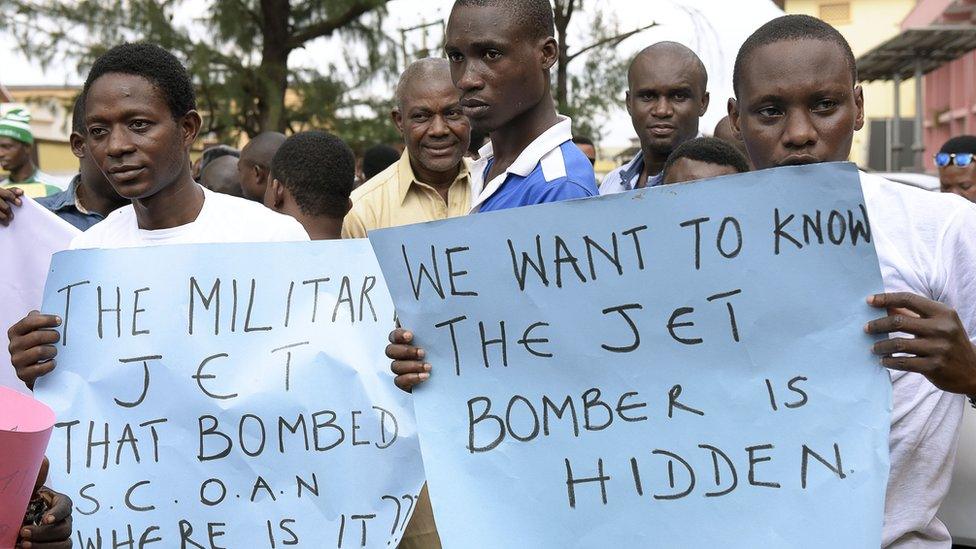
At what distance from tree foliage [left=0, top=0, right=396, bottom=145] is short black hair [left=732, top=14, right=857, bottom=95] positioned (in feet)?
29.8

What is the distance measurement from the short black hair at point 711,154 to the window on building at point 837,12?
3715 centimetres

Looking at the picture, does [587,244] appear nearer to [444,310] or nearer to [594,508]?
[444,310]

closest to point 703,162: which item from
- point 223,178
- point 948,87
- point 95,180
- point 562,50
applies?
point 95,180

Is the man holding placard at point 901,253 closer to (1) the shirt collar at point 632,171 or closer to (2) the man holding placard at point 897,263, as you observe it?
(2) the man holding placard at point 897,263

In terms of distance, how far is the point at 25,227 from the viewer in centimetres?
360

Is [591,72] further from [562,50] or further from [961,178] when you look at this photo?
[961,178]

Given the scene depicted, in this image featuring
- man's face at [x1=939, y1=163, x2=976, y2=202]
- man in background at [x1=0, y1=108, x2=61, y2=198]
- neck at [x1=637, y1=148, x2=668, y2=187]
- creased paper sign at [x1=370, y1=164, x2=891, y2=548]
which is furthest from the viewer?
man in background at [x1=0, y1=108, x2=61, y2=198]

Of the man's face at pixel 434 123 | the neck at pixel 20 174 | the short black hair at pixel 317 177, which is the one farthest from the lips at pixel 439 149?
the neck at pixel 20 174

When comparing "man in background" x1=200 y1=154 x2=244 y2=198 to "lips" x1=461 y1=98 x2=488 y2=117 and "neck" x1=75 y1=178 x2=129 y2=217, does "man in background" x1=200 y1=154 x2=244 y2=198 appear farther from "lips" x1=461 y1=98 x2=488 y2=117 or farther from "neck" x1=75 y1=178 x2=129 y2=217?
"lips" x1=461 y1=98 x2=488 y2=117

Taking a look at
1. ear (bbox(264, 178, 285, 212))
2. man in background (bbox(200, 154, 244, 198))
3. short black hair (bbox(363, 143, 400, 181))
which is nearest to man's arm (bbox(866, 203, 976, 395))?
ear (bbox(264, 178, 285, 212))

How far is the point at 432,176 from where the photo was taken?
184 inches

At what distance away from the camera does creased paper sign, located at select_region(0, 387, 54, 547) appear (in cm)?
206

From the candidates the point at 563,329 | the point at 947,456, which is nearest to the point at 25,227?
the point at 563,329

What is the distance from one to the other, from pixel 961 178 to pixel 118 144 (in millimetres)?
5977
